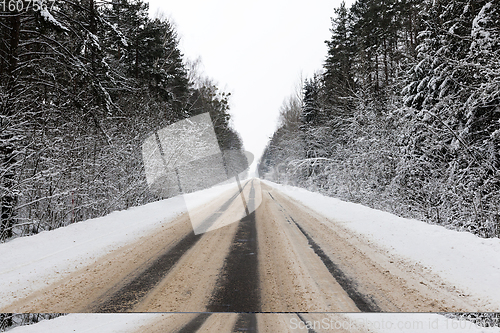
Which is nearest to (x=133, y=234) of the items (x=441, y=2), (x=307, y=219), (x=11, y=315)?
(x=11, y=315)

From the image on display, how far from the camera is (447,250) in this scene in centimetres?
473

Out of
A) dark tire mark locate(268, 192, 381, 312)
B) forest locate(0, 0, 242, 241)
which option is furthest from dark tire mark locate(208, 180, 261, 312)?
forest locate(0, 0, 242, 241)

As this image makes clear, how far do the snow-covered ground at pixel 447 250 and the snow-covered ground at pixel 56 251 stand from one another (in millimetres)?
5596

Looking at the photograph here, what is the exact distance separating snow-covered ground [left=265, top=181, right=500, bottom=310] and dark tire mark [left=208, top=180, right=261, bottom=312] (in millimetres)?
2658

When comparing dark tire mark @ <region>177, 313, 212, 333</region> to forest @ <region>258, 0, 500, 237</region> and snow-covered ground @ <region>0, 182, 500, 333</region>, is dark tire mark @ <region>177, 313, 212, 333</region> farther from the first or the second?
forest @ <region>258, 0, 500, 237</region>

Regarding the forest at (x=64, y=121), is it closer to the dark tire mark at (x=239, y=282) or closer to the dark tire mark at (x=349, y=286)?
the dark tire mark at (x=239, y=282)

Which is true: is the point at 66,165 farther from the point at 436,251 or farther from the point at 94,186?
the point at 436,251

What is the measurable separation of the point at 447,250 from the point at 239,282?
375cm

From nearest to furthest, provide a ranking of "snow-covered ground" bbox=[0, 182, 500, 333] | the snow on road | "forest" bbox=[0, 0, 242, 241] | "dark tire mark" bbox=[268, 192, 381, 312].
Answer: the snow on road → "snow-covered ground" bbox=[0, 182, 500, 333] → "dark tire mark" bbox=[268, 192, 381, 312] → "forest" bbox=[0, 0, 242, 241]

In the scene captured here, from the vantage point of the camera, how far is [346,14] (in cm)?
2577

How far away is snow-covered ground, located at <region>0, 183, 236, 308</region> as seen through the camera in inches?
146

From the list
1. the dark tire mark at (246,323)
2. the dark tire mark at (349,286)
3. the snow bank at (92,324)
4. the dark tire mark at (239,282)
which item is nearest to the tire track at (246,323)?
the dark tire mark at (246,323)

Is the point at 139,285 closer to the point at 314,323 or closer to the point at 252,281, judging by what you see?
the point at 252,281

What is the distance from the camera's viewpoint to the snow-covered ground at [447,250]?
3488mm
